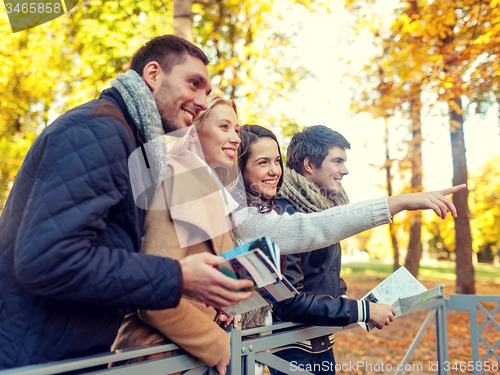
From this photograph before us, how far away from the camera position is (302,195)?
2467 mm

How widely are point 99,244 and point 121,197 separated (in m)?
0.16

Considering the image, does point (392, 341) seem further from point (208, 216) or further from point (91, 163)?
point (91, 163)

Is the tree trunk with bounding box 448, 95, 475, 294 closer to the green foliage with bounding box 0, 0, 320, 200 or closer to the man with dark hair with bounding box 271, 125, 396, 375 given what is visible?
the green foliage with bounding box 0, 0, 320, 200

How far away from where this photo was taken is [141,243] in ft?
4.44

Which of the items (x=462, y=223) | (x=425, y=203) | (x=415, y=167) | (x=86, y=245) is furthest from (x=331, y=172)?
(x=462, y=223)

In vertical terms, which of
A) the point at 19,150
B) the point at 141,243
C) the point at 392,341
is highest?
the point at 19,150

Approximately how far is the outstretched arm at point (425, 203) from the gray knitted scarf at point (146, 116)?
1.26m

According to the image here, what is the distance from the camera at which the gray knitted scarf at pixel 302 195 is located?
2382 millimetres

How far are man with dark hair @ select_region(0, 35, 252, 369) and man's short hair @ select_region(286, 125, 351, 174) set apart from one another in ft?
5.65

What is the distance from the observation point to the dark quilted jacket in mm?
981

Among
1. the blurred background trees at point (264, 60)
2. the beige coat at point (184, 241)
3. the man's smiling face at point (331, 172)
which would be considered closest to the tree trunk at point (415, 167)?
the blurred background trees at point (264, 60)

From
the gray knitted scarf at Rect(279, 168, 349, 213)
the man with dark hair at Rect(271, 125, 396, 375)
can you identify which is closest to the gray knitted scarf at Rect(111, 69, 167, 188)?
the man with dark hair at Rect(271, 125, 396, 375)

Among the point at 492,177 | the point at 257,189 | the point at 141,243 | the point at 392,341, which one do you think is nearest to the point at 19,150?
the point at 257,189

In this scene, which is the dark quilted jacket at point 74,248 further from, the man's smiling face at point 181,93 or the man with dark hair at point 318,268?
the man with dark hair at point 318,268
